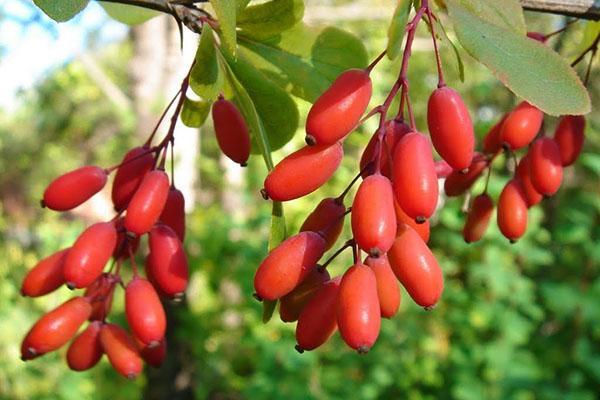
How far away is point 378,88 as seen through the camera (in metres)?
3.93

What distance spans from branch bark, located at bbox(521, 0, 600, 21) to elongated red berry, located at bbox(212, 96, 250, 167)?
0.32m

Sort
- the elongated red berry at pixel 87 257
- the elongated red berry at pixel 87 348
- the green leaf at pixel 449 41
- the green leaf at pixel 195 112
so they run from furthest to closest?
the green leaf at pixel 195 112 < the elongated red berry at pixel 87 348 < the elongated red berry at pixel 87 257 < the green leaf at pixel 449 41

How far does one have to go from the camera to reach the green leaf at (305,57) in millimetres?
1004

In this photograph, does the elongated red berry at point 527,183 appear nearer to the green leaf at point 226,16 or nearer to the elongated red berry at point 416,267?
the elongated red berry at point 416,267

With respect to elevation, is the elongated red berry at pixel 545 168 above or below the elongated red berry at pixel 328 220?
below

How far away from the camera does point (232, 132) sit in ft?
3.07

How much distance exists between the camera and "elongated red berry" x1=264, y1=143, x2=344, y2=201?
0.74 metres

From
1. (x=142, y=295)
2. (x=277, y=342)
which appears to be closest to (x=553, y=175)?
(x=142, y=295)

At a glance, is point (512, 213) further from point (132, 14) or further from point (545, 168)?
point (132, 14)

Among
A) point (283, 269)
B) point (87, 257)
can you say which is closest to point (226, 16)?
point (283, 269)

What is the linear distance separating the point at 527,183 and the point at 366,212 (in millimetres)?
385

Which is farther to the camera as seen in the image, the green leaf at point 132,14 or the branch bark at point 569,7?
the green leaf at point 132,14

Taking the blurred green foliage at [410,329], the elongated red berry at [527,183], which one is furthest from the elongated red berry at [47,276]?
the blurred green foliage at [410,329]

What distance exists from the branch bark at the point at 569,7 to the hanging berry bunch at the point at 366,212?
0.58 feet
